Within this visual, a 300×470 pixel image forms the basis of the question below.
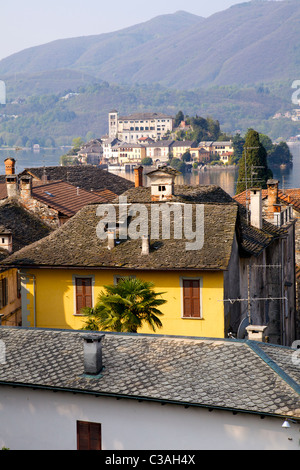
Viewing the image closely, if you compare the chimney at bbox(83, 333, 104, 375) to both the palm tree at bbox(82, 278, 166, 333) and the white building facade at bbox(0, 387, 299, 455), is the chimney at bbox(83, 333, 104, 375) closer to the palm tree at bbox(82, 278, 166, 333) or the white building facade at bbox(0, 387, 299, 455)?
the white building facade at bbox(0, 387, 299, 455)

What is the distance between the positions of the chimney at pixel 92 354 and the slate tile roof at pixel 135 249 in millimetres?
7663

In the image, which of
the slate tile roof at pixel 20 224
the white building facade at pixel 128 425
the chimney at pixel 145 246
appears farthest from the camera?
the slate tile roof at pixel 20 224

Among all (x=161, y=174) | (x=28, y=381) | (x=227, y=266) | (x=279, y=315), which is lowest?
(x=279, y=315)

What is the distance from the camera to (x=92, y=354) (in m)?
18.4

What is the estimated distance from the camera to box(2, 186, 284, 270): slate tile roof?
26.2 m

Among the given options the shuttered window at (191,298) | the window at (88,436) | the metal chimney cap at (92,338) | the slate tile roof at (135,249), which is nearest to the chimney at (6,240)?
the slate tile roof at (135,249)

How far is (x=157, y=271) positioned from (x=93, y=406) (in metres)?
8.74

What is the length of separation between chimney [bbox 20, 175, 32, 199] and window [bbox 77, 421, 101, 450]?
23906mm

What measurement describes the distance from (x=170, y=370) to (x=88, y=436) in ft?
7.90

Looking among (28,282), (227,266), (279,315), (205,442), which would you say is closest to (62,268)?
(28,282)

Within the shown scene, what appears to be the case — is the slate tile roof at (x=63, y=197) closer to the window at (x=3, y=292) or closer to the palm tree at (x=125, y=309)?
the window at (x=3, y=292)

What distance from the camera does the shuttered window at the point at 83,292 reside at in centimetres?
2734

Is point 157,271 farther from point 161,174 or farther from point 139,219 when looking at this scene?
point 161,174
